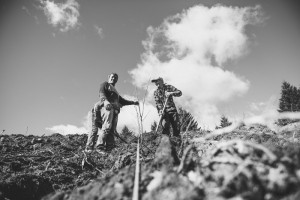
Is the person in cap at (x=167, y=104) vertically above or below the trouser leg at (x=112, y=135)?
above

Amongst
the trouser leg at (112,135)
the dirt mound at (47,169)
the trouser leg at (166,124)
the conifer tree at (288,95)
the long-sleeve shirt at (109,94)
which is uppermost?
the conifer tree at (288,95)

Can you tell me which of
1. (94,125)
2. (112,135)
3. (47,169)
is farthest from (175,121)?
(47,169)

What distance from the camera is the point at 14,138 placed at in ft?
19.3

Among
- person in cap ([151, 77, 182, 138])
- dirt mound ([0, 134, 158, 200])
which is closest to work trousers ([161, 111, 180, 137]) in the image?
person in cap ([151, 77, 182, 138])

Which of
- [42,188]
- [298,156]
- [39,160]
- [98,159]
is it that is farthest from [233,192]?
[39,160]

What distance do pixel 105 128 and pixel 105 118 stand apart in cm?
26

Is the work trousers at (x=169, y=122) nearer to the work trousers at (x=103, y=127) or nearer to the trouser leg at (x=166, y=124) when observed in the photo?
the trouser leg at (x=166, y=124)

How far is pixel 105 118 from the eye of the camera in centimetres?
520

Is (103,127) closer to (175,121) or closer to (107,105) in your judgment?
(107,105)

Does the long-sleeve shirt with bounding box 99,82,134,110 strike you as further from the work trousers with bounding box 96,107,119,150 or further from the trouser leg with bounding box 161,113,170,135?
the trouser leg with bounding box 161,113,170,135

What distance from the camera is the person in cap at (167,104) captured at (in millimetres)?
6844

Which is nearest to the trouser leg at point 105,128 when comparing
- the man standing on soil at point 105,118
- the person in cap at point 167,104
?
the man standing on soil at point 105,118

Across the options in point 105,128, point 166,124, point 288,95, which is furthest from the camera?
A: point 288,95

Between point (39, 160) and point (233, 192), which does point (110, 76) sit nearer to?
point (39, 160)
